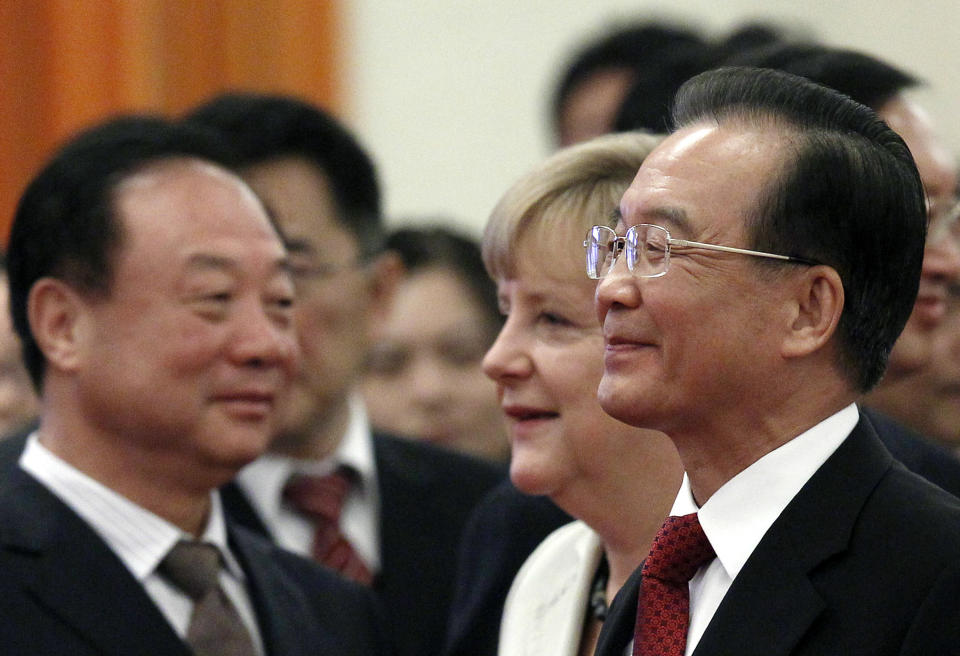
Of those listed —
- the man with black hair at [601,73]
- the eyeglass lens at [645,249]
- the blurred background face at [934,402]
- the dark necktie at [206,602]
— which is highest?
the eyeglass lens at [645,249]

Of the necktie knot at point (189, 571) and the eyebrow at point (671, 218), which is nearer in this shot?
the eyebrow at point (671, 218)

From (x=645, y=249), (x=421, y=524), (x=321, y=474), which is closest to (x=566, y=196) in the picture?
(x=645, y=249)

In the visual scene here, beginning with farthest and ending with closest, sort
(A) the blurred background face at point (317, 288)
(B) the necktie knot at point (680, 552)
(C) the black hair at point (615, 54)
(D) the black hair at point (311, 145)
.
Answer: (C) the black hair at point (615, 54)
(D) the black hair at point (311, 145)
(A) the blurred background face at point (317, 288)
(B) the necktie knot at point (680, 552)

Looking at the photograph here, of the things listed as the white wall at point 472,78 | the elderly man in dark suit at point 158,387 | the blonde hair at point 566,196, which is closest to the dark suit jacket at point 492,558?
the elderly man in dark suit at point 158,387

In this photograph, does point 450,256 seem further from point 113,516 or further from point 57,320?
point 113,516

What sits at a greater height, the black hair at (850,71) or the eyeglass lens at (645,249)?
the black hair at (850,71)

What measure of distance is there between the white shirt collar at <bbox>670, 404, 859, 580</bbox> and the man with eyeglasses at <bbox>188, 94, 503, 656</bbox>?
1.82 meters

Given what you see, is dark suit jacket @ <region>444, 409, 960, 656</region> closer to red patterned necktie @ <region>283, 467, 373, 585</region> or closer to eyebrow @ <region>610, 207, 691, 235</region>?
red patterned necktie @ <region>283, 467, 373, 585</region>

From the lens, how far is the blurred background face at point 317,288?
416 centimetres

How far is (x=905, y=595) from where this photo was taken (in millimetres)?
1818

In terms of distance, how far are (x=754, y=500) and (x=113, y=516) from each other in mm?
1542

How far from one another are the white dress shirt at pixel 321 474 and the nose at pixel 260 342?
717 millimetres

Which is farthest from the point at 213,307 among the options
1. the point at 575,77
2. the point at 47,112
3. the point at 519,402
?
the point at 47,112

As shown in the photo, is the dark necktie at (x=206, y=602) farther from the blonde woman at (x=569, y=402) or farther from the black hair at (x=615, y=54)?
the black hair at (x=615, y=54)
